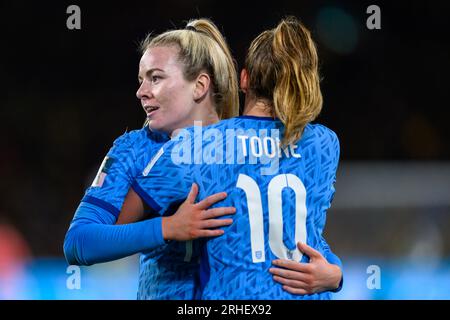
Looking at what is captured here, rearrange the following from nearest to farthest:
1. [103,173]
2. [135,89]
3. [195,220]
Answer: [195,220], [103,173], [135,89]

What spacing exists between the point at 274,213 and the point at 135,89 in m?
5.20

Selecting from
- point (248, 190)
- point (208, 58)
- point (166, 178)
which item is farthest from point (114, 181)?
point (208, 58)

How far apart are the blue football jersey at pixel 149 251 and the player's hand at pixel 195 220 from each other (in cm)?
16

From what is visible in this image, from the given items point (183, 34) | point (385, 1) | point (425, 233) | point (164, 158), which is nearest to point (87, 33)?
point (385, 1)

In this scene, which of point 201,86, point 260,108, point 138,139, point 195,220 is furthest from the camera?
point 201,86

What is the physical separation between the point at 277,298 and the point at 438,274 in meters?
4.35

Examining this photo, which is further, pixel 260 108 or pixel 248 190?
pixel 260 108

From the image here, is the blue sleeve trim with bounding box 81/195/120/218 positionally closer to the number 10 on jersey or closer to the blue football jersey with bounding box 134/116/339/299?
the blue football jersey with bounding box 134/116/339/299

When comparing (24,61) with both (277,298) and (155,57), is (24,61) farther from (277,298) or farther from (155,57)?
(277,298)

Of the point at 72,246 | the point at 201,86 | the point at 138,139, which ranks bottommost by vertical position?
the point at 72,246

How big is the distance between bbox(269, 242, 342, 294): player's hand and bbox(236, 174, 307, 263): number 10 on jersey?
2 cm

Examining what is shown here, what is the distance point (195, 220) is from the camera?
1912 millimetres

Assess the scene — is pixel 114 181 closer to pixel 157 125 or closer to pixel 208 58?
pixel 157 125

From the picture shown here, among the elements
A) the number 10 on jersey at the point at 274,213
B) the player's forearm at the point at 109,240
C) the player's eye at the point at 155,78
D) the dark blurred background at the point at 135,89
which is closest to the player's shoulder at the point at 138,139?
the player's eye at the point at 155,78
